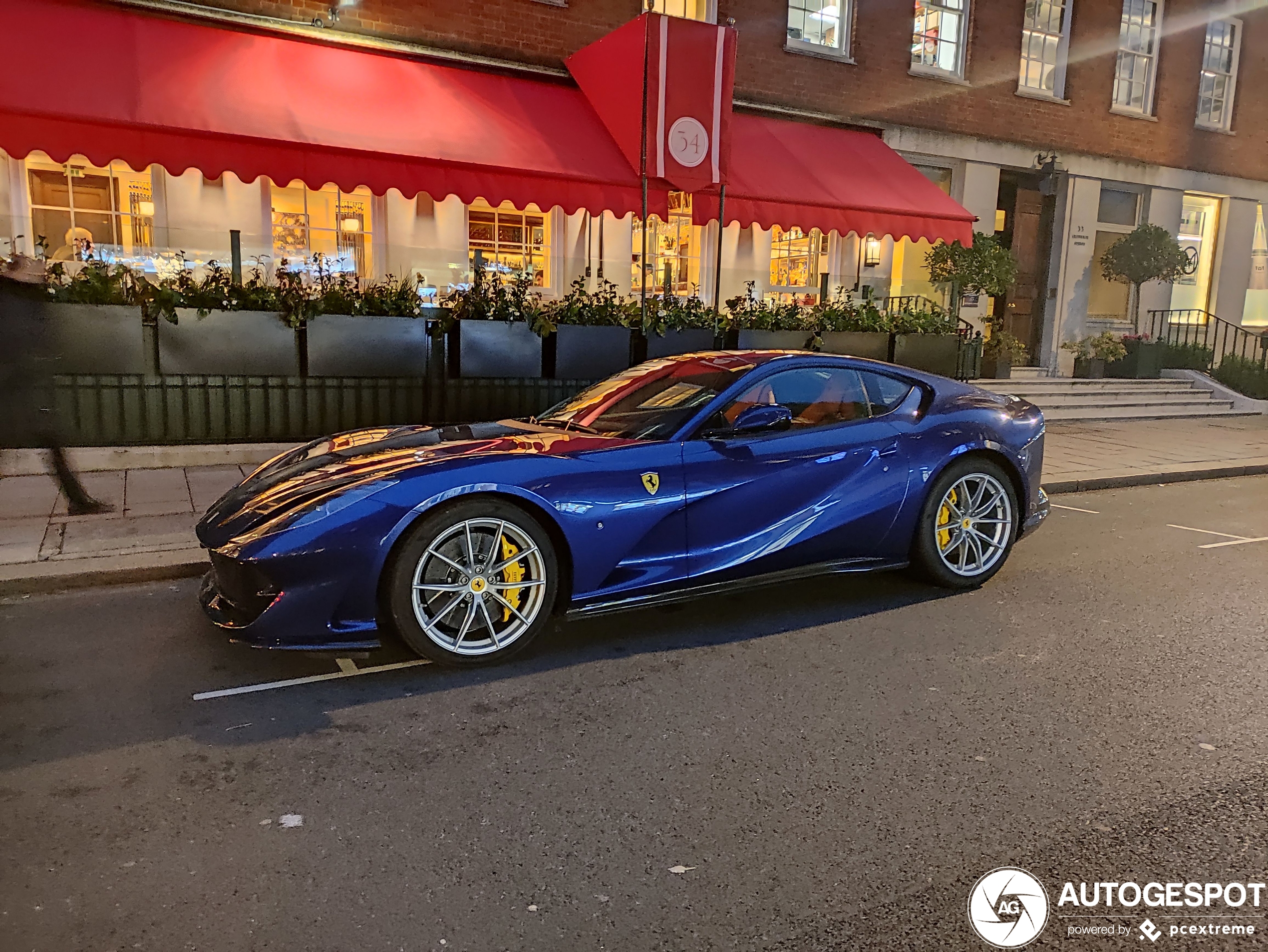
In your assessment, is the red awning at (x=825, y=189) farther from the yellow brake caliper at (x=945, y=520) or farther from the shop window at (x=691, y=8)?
the yellow brake caliper at (x=945, y=520)

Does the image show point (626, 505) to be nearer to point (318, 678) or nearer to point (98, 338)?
point (318, 678)

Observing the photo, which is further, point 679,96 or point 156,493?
point 679,96

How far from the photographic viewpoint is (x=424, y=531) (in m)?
4.00

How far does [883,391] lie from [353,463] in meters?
2.98

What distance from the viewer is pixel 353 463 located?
4.43m

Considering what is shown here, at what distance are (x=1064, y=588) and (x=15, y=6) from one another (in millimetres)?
10988

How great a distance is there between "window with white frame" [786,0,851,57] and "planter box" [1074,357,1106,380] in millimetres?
6904

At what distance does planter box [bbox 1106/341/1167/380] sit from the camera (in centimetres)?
1670

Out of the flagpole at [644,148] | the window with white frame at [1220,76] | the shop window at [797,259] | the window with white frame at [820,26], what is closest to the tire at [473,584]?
the flagpole at [644,148]

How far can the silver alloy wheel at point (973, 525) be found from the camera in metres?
5.39

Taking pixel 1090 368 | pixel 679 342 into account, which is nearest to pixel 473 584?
pixel 679 342

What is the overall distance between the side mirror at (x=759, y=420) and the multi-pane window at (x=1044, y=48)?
47.8ft

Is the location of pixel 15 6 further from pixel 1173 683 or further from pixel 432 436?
pixel 1173 683

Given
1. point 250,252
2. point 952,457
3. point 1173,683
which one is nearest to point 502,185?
point 250,252
